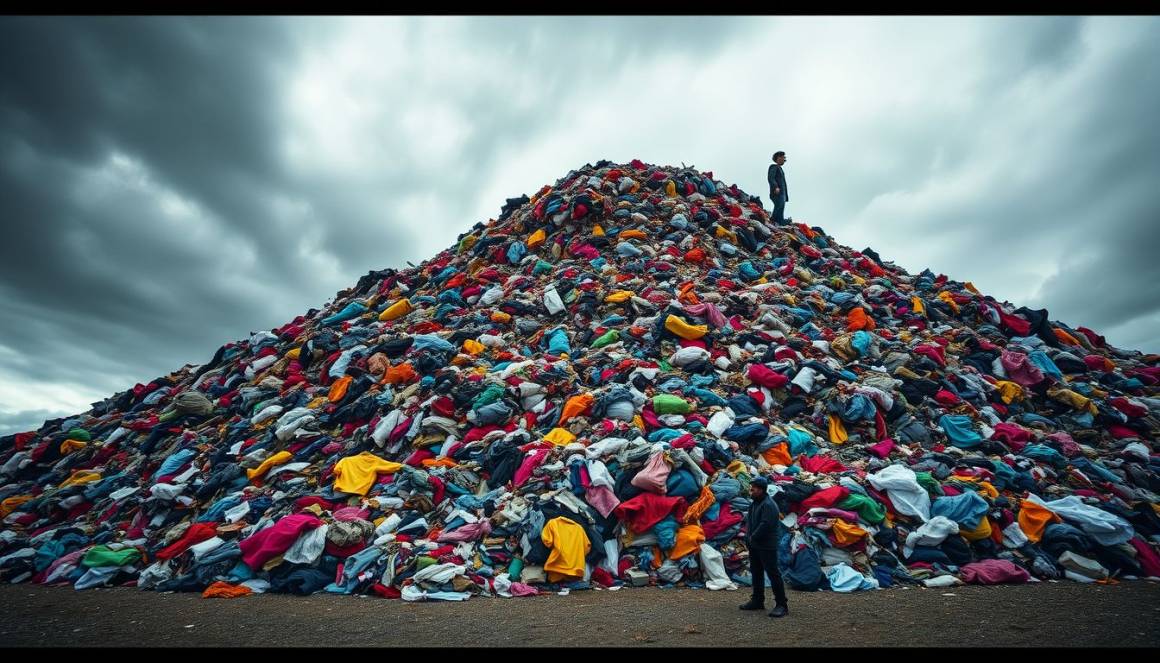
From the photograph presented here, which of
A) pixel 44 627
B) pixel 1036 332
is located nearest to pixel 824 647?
pixel 44 627

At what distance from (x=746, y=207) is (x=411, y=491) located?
1403 centimetres

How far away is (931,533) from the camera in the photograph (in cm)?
599

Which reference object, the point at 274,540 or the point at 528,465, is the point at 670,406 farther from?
the point at 274,540

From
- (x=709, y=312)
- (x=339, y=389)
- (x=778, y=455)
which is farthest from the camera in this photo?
(x=709, y=312)

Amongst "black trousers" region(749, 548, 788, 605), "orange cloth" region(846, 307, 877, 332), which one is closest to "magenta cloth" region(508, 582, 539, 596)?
"black trousers" region(749, 548, 788, 605)

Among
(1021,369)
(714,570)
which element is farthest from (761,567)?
(1021,369)

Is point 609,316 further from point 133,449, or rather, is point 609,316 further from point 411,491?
point 133,449

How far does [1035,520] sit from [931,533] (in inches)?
55.4

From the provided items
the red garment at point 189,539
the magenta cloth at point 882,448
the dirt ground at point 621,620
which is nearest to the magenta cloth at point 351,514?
the dirt ground at point 621,620

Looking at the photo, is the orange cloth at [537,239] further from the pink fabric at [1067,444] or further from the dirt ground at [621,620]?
the pink fabric at [1067,444]

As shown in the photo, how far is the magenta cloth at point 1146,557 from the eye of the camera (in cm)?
578

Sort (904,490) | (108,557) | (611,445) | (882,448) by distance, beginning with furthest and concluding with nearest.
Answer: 1. (882,448)
2. (611,445)
3. (108,557)
4. (904,490)

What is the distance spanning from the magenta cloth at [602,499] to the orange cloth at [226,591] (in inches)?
160

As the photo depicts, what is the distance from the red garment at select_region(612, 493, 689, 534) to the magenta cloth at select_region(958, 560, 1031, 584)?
3223 mm
